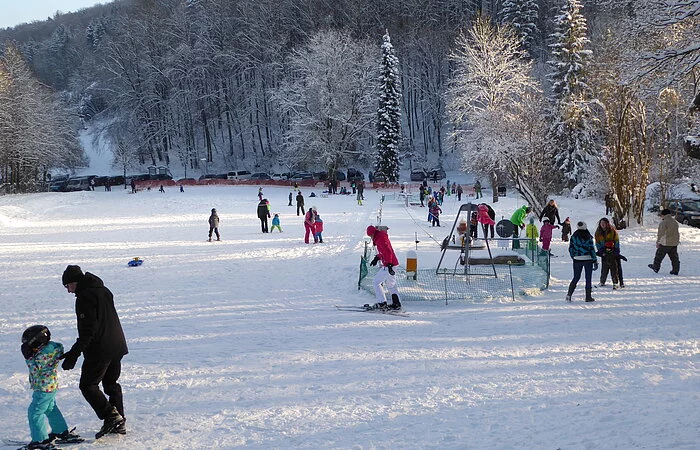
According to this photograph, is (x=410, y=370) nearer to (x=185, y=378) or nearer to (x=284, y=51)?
(x=185, y=378)

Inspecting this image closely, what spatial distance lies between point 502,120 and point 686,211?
12.7 m

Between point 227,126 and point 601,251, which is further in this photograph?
point 227,126

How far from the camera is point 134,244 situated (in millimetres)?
20797

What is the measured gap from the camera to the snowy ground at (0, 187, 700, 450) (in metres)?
5.64

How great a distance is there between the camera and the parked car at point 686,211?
84.3 ft

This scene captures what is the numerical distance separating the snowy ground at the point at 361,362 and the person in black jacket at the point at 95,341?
0.36 meters

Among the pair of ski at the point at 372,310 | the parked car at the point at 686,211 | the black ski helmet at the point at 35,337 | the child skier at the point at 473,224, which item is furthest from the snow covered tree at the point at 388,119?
the black ski helmet at the point at 35,337

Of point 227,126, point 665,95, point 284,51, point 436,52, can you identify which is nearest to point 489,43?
point 665,95

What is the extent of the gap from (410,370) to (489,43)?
1527 inches

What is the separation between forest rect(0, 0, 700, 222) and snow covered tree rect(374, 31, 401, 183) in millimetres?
137

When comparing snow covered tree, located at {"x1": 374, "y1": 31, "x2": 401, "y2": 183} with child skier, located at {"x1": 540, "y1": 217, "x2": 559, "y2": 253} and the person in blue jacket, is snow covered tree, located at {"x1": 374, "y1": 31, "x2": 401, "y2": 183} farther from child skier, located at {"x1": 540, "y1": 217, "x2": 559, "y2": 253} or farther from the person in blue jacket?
the person in blue jacket

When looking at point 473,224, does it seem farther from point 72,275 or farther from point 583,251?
point 72,275

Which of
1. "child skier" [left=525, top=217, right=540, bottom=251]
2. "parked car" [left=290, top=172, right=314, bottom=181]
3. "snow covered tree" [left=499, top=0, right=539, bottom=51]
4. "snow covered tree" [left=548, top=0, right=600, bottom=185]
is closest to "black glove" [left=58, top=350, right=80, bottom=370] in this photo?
"child skier" [left=525, top=217, right=540, bottom=251]

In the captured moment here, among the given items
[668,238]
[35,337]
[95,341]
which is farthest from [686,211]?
[35,337]
